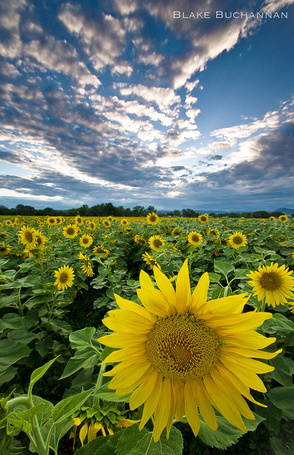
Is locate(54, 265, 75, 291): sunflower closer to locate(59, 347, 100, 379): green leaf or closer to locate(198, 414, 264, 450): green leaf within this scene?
locate(59, 347, 100, 379): green leaf

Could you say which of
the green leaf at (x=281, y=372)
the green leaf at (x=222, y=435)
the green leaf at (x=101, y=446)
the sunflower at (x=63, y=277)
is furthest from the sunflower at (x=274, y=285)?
the sunflower at (x=63, y=277)

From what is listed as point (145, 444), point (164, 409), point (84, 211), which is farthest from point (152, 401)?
point (84, 211)

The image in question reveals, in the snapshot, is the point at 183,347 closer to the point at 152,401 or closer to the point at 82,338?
the point at 152,401

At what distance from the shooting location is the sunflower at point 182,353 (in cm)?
70

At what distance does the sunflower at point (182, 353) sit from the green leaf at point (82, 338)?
0.50 metres

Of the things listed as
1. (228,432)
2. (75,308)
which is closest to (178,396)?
(228,432)

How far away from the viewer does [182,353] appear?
28.7 inches

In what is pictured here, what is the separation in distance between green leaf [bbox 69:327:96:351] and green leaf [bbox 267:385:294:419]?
107 cm

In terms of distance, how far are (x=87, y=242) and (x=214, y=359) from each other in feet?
17.0

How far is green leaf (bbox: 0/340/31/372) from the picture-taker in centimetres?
122

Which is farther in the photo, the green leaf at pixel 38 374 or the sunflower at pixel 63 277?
the sunflower at pixel 63 277

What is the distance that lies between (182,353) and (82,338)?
734 mm

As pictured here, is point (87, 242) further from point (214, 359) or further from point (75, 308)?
point (214, 359)

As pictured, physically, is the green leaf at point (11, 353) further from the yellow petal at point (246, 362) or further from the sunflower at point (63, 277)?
the sunflower at point (63, 277)
